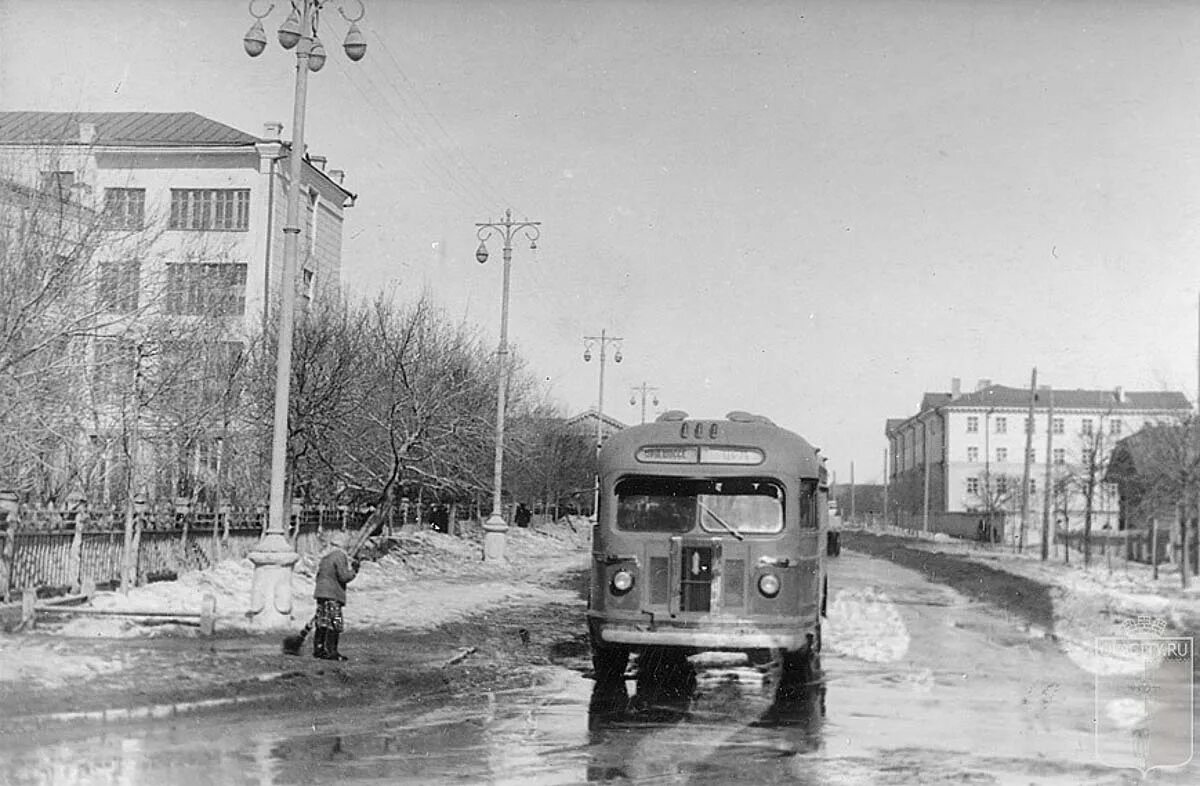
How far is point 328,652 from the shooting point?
13422mm

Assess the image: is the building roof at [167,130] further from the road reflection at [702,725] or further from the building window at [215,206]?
the road reflection at [702,725]

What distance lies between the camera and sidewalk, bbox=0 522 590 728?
34.8ft

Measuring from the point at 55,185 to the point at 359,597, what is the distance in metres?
8.82

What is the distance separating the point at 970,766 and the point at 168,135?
45.7 m

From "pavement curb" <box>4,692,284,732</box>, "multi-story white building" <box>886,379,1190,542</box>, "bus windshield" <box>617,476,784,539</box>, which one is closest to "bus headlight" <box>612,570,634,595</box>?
"bus windshield" <box>617,476,784,539</box>

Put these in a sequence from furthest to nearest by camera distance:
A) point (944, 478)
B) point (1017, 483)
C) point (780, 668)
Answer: point (944, 478) < point (1017, 483) < point (780, 668)

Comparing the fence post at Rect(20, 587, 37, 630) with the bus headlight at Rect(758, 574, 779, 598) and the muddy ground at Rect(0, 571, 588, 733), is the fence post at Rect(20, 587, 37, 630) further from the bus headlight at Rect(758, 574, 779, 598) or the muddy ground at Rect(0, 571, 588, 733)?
the bus headlight at Rect(758, 574, 779, 598)

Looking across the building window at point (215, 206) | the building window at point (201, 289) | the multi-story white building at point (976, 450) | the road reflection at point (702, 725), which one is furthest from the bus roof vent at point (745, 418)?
the multi-story white building at point (976, 450)

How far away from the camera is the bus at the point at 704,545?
Answer: 1274 cm

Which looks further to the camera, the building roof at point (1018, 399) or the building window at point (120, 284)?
the building roof at point (1018, 399)

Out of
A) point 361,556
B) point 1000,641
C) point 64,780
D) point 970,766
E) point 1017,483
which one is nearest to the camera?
point 64,780

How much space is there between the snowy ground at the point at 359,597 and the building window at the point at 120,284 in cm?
453

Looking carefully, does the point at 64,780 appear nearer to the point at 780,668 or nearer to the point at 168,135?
the point at 780,668

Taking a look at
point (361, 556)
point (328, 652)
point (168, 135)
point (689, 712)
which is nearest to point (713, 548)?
point (689, 712)
